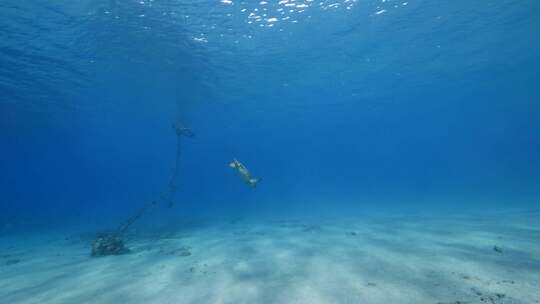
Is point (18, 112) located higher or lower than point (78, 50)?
lower

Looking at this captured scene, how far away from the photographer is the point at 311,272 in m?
7.82

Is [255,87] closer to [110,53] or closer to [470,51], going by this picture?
[110,53]

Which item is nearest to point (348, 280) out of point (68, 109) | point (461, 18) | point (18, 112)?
point (461, 18)

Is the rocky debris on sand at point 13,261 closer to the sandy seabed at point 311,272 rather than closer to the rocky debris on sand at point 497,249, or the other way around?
the sandy seabed at point 311,272

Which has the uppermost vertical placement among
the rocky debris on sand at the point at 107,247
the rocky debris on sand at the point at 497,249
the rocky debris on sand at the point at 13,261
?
the rocky debris on sand at the point at 497,249

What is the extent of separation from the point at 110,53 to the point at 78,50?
1882mm

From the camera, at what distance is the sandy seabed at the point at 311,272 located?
6.17m

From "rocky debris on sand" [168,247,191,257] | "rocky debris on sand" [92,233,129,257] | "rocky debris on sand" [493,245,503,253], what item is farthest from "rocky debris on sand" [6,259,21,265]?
"rocky debris on sand" [493,245,503,253]

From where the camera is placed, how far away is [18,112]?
1406 inches

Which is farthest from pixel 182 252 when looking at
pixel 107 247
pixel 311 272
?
pixel 311 272

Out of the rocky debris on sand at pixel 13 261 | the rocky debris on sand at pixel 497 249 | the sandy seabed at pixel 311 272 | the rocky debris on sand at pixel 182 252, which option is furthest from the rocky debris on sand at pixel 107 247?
the rocky debris on sand at pixel 497 249

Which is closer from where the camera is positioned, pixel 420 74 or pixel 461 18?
pixel 461 18

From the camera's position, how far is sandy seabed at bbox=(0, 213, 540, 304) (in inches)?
243

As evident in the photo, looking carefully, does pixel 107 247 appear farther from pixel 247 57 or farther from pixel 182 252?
pixel 247 57
